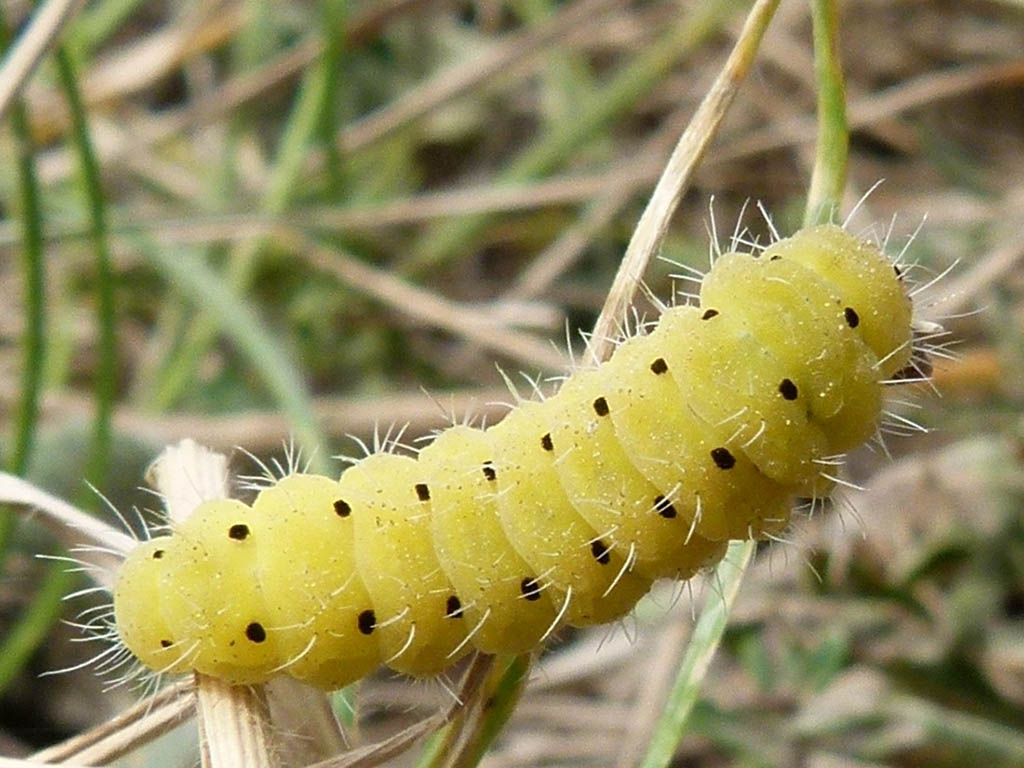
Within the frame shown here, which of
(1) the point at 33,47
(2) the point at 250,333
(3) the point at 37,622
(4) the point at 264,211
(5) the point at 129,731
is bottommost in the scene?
(5) the point at 129,731

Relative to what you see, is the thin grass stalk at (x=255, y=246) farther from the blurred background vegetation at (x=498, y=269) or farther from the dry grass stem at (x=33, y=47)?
the dry grass stem at (x=33, y=47)

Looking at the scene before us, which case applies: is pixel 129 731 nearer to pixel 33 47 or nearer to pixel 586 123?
pixel 33 47

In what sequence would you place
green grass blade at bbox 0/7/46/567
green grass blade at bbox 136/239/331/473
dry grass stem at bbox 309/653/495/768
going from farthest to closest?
Result: green grass blade at bbox 136/239/331/473
green grass blade at bbox 0/7/46/567
dry grass stem at bbox 309/653/495/768

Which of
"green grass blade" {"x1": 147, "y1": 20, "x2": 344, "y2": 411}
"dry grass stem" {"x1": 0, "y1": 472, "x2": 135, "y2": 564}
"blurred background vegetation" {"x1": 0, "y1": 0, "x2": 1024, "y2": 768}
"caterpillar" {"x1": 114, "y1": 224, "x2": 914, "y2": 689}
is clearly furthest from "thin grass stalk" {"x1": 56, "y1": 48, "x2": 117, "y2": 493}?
"caterpillar" {"x1": 114, "y1": 224, "x2": 914, "y2": 689}

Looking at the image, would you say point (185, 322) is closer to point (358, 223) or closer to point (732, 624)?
point (358, 223)

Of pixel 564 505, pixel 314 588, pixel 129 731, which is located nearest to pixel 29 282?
pixel 129 731

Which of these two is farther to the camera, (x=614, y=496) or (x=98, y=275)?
(x=98, y=275)

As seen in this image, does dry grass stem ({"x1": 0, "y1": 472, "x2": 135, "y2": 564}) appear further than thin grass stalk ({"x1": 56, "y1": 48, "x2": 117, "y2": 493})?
No

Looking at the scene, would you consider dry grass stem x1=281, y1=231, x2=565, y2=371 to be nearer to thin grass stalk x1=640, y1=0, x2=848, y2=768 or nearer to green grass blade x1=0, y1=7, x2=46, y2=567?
green grass blade x1=0, y1=7, x2=46, y2=567
